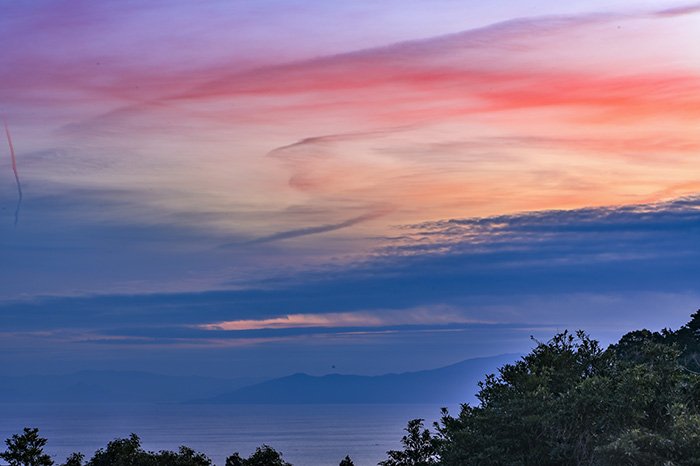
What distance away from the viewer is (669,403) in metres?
36.2

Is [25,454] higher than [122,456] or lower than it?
lower

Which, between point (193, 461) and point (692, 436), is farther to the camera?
point (193, 461)

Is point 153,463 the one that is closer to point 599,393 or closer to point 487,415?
point 487,415

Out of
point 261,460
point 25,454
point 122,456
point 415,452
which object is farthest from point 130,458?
point 415,452

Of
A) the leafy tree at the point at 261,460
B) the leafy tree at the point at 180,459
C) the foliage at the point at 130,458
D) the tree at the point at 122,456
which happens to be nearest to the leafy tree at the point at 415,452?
the leafy tree at the point at 261,460

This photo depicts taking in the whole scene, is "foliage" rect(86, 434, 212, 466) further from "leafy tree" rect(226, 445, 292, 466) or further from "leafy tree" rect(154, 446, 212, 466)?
"leafy tree" rect(226, 445, 292, 466)

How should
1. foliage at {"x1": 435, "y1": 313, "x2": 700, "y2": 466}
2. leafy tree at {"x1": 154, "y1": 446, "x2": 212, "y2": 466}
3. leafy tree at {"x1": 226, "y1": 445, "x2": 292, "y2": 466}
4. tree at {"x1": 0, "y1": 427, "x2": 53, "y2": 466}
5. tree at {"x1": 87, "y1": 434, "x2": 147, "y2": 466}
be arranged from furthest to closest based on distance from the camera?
leafy tree at {"x1": 226, "y1": 445, "x2": 292, "y2": 466}
leafy tree at {"x1": 154, "y1": 446, "x2": 212, "y2": 466}
tree at {"x1": 87, "y1": 434, "x2": 147, "y2": 466}
tree at {"x1": 0, "y1": 427, "x2": 53, "y2": 466}
foliage at {"x1": 435, "y1": 313, "x2": 700, "y2": 466}

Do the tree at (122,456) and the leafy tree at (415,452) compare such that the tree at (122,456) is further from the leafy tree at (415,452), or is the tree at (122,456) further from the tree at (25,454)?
the leafy tree at (415,452)

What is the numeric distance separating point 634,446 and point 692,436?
192 cm

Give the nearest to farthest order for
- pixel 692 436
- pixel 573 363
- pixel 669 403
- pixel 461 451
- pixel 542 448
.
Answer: pixel 692 436 → pixel 669 403 → pixel 542 448 → pixel 461 451 → pixel 573 363

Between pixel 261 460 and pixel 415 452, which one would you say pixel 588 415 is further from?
pixel 261 460

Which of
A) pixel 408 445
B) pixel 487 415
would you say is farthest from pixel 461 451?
pixel 408 445

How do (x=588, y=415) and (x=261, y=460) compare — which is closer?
(x=588, y=415)

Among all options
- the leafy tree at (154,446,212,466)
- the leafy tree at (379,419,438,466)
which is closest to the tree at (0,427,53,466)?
the leafy tree at (154,446,212,466)
